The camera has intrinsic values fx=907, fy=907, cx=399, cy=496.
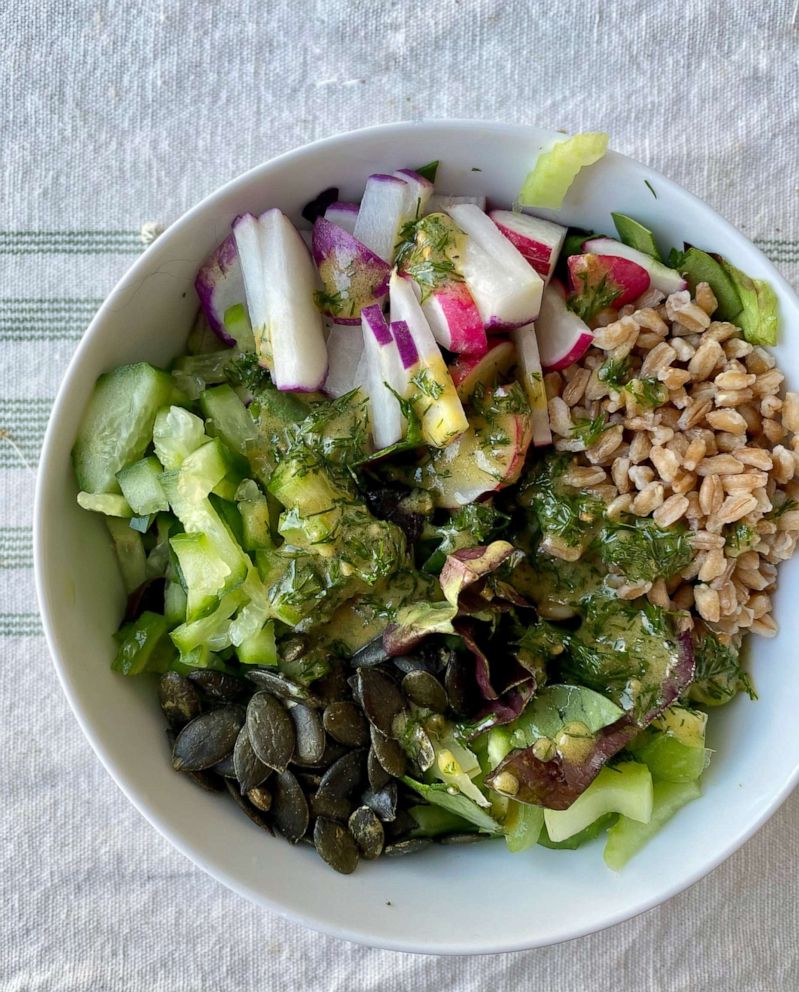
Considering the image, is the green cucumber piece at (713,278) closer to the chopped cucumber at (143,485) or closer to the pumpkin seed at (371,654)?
the pumpkin seed at (371,654)

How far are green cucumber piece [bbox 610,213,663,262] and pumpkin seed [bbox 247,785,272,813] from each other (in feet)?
3.57

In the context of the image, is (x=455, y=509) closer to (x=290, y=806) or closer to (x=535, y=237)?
(x=535, y=237)

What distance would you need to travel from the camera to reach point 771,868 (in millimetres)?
1773

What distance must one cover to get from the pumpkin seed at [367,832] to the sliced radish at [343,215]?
3.15 ft

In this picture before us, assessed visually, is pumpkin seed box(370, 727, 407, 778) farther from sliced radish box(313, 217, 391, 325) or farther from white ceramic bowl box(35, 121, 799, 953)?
sliced radish box(313, 217, 391, 325)

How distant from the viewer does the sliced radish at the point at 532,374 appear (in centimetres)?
145

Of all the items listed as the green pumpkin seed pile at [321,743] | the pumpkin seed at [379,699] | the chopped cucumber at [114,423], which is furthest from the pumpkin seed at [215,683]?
the chopped cucumber at [114,423]

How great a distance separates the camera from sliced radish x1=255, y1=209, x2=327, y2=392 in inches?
56.4

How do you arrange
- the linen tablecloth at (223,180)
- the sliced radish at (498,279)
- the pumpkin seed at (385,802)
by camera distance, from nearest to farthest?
1. the sliced radish at (498,279)
2. the pumpkin seed at (385,802)
3. the linen tablecloth at (223,180)

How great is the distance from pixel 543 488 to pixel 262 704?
58 cm

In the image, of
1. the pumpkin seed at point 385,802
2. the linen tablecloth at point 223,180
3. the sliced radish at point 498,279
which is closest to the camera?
the sliced radish at point 498,279

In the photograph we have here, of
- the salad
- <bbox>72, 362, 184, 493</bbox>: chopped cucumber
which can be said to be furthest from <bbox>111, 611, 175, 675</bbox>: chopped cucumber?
<bbox>72, 362, 184, 493</bbox>: chopped cucumber

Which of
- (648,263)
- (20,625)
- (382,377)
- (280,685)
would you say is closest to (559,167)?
(648,263)

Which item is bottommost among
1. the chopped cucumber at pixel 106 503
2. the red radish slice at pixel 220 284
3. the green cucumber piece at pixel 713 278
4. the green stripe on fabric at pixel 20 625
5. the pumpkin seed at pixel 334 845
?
the pumpkin seed at pixel 334 845
